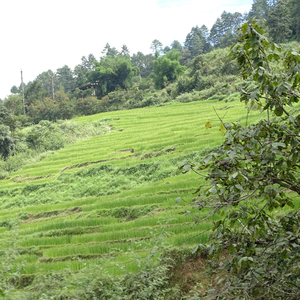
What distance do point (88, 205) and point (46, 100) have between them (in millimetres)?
31241

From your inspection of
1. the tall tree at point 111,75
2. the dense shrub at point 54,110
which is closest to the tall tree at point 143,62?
the tall tree at point 111,75

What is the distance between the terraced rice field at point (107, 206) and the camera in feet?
16.7

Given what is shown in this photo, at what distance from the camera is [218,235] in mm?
2131

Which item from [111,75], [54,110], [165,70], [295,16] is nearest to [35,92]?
[111,75]

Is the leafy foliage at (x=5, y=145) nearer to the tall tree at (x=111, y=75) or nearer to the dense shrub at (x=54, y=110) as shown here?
the dense shrub at (x=54, y=110)

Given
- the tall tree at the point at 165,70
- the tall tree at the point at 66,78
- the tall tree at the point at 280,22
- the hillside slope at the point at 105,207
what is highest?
the tall tree at the point at 66,78

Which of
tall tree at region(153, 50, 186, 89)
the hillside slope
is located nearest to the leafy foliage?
the hillside slope

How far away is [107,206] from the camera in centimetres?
758

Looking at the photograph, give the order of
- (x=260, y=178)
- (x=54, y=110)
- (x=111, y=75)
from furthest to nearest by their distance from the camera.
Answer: (x=111, y=75) → (x=54, y=110) → (x=260, y=178)

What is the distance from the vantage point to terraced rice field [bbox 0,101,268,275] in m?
5.09

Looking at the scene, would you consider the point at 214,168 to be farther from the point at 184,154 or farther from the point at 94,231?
the point at 184,154

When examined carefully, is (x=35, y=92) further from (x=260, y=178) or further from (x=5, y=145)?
(x=260, y=178)

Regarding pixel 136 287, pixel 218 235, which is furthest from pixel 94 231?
pixel 218 235

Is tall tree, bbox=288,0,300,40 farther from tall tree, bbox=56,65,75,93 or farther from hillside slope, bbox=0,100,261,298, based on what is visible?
tall tree, bbox=56,65,75,93
